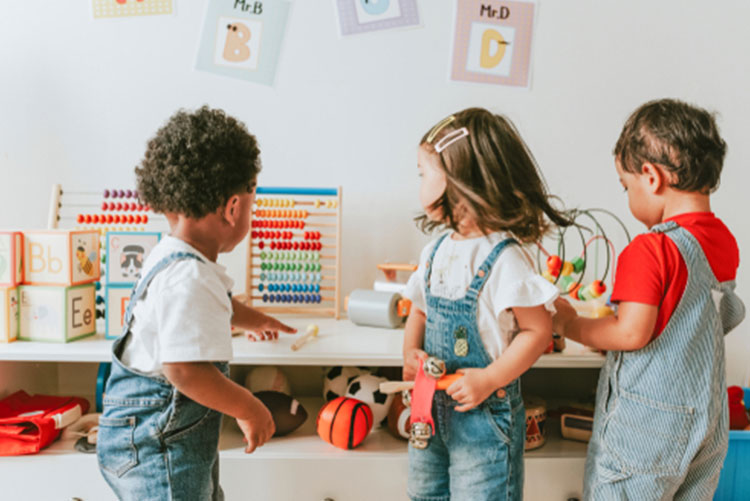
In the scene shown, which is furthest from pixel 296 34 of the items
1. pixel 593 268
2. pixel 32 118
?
pixel 593 268

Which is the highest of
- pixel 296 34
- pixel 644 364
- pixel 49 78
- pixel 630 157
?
pixel 296 34

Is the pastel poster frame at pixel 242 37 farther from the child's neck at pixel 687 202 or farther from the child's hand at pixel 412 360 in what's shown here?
the child's neck at pixel 687 202

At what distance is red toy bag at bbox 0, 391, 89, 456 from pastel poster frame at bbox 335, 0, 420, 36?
126 cm

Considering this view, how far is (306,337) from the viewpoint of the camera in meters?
1.33

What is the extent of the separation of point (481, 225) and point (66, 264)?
967 millimetres

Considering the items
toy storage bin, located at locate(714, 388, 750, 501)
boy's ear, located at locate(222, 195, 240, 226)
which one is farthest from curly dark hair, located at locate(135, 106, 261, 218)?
toy storage bin, located at locate(714, 388, 750, 501)

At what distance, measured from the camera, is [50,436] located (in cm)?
130

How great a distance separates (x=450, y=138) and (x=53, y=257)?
A: 972mm

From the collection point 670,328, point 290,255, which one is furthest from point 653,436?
point 290,255

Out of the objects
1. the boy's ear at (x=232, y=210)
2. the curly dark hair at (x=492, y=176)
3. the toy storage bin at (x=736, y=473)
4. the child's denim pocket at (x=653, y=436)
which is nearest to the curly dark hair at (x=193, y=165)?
the boy's ear at (x=232, y=210)

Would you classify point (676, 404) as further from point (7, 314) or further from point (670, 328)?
point (7, 314)

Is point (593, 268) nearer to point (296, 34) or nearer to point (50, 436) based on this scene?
point (296, 34)

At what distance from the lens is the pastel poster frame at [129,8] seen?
1.68 meters

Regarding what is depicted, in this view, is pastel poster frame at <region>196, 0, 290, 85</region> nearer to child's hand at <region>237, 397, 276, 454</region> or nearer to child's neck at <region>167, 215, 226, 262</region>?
child's neck at <region>167, 215, 226, 262</region>
